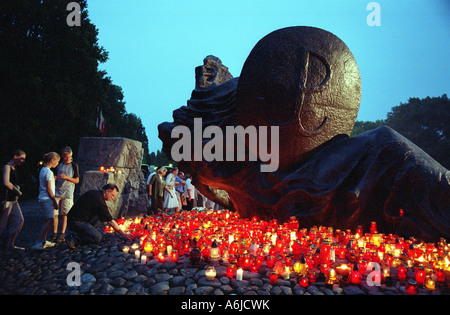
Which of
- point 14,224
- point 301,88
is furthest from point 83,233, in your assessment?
point 301,88

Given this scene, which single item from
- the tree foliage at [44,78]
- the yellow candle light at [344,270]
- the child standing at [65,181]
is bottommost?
the yellow candle light at [344,270]

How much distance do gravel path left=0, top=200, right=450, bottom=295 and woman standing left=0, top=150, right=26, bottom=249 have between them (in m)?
0.49

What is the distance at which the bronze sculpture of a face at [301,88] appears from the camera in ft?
17.4

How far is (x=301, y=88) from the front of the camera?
17.2 ft

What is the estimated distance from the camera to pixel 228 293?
→ 317cm

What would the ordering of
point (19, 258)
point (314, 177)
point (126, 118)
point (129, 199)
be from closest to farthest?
1. point (19, 258)
2. point (314, 177)
3. point (129, 199)
4. point (126, 118)

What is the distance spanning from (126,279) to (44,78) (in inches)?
505

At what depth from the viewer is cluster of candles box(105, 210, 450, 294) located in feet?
11.4

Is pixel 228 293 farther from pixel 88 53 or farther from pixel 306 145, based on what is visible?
pixel 88 53

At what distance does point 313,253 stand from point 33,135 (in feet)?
40.7

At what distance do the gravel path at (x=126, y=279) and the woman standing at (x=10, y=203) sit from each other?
1.62ft

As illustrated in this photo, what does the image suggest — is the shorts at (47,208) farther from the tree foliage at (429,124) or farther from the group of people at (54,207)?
the tree foliage at (429,124)

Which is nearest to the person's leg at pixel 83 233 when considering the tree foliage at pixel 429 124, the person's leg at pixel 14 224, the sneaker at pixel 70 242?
the sneaker at pixel 70 242

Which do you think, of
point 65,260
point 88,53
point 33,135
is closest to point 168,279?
point 65,260
